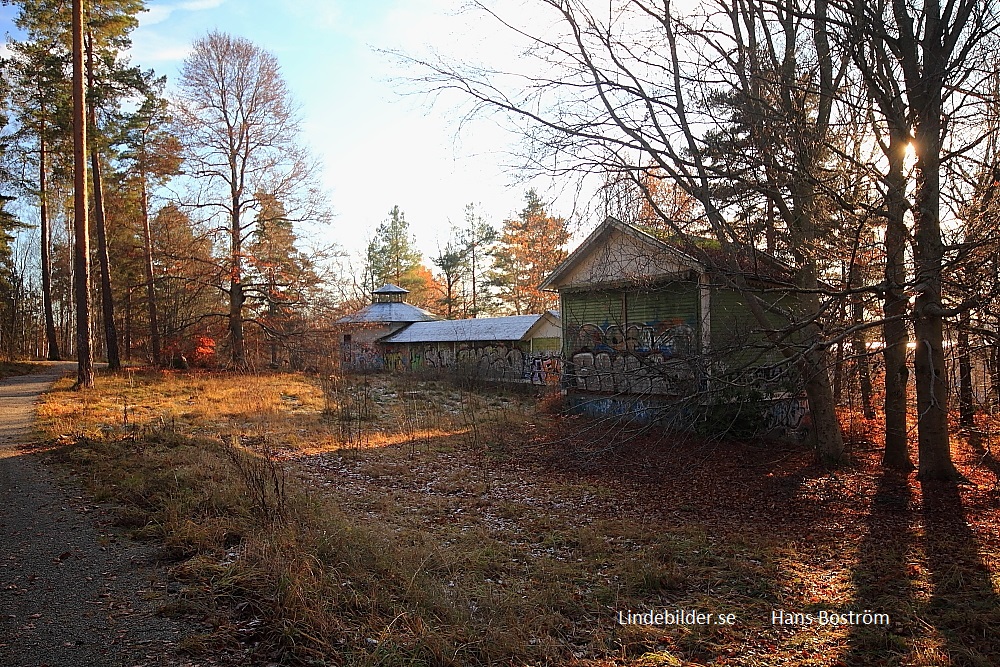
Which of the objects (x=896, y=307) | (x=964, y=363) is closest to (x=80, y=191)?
(x=896, y=307)

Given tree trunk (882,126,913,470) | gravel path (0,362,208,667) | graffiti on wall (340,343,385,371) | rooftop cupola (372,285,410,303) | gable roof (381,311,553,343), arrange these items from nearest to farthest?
gravel path (0,362,208,667) → tree trunk (882,126,913,470) → gable roof (381,311,553,343) → graffiti on wall (340,343,385,371) → rooftop cupola (372,285,410,303)

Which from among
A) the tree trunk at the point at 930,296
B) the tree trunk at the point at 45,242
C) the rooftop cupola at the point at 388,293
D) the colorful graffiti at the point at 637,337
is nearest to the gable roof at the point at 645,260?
the colorful graffiti at the point at 637,337

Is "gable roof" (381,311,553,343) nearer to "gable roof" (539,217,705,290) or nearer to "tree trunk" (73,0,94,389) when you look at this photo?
"gable roof" (539,217,705,290)

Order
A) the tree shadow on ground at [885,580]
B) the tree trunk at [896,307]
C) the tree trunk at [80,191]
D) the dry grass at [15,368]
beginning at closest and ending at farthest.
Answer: the tree shadow on ground at [885,580] < the tree trunk at [896,307] < the tree trunk at [80,191] < the dry grass at [15,368]

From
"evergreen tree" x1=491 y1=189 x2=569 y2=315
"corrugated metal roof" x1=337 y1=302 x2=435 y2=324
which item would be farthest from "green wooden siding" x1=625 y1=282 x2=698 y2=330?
"corrugated metal roof" x1=337 y1=302 x2=435 y2=324

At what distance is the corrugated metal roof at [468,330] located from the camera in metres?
27.8

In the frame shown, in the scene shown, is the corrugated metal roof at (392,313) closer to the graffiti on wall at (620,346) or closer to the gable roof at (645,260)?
the gable roof at (645,260)

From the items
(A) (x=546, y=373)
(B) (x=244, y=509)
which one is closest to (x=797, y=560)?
(B) (x=244, y=509)

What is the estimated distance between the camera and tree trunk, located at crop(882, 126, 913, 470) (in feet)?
21.9

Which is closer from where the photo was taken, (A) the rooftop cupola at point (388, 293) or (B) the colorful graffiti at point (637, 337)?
(B) the colorful graffiti at point (637, 337)

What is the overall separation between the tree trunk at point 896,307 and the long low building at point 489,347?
477 inches

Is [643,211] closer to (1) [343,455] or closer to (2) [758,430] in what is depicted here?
(2) [758,430]

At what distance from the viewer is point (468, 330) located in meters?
30.2

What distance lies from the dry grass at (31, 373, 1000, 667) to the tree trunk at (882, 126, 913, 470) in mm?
687
